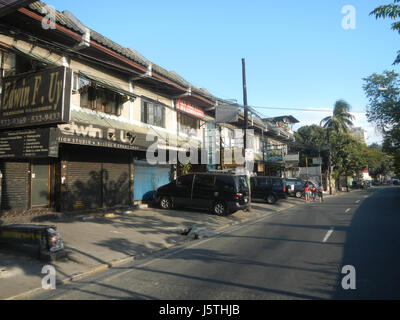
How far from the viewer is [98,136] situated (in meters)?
11.4

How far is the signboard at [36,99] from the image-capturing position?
7496 mm

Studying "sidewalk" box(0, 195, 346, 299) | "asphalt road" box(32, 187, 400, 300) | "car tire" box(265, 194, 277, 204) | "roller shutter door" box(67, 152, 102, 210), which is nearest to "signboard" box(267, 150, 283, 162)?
"car tire" box(265, 194, 277, 204)

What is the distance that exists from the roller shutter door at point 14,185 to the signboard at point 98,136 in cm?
201

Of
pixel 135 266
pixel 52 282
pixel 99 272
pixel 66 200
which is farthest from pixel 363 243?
pixel 66 200

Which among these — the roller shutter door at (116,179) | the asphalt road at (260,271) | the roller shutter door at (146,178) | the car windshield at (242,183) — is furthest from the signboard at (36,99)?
the car windshield at (242,183)

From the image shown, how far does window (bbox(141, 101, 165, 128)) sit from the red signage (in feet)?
4.58

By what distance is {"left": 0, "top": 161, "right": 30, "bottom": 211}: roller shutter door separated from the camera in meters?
9.98

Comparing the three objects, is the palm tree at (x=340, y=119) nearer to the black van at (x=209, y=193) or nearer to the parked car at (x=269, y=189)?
the parked car at (x=269, y=189)

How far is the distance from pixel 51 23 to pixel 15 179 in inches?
209

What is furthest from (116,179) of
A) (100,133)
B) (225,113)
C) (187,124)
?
(225,113)

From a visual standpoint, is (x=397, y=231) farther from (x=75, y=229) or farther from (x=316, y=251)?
(x=75, y=229)

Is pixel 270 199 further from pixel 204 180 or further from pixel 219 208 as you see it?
pixel 204 180

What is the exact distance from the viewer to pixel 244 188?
48.8 feet

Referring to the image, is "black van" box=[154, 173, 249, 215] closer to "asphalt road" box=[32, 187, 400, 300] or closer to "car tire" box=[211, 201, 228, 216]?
"car tire" box=[211, 201, 228, 216]
